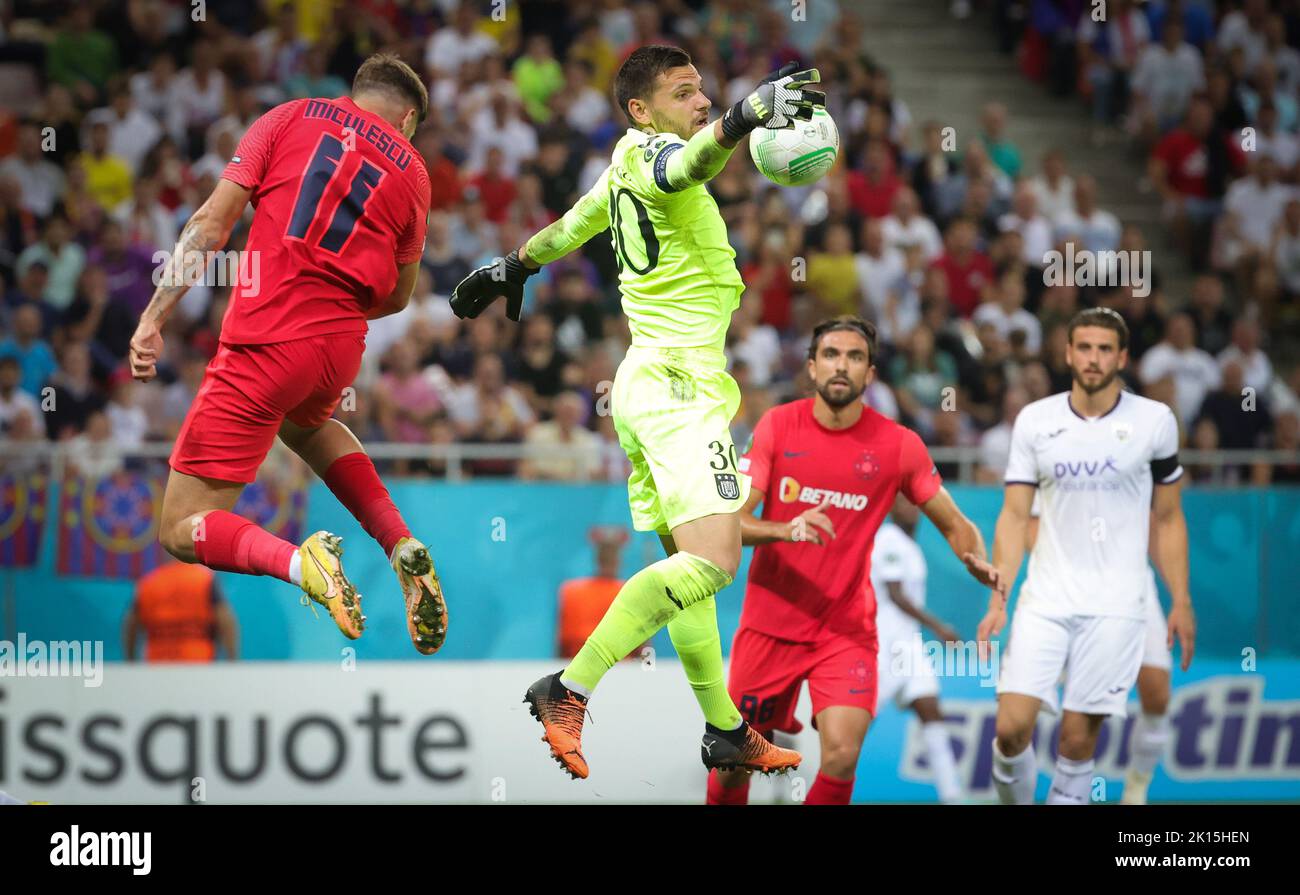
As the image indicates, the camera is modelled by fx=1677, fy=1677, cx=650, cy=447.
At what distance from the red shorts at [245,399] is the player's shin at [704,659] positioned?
173 cm

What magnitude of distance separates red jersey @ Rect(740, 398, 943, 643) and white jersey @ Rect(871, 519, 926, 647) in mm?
3450

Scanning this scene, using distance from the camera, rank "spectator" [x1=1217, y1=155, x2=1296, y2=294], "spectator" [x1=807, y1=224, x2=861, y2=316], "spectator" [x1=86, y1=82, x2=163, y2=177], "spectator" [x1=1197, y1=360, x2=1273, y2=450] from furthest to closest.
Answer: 1. "spectator" [x1=1217, y1=155, x2=1296, y2=294]
2. "spectator" [x1=86, y1=82, x2=163, y2=177]
3. "spectator" [x1=807, y1=224, x2=861, y2=316]
4. "spectator" [x1=1197, y1=360, x2=1273, y2=450]

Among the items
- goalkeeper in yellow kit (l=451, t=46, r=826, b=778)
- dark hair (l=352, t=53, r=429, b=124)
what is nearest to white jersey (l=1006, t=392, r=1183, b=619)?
goalkeeper in yellow kit (l=451, t=46, r=826, b=778)

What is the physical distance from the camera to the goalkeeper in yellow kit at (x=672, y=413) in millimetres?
6477

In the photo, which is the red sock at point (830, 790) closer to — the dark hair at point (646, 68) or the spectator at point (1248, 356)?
→ the dark hair at point (646, 68)

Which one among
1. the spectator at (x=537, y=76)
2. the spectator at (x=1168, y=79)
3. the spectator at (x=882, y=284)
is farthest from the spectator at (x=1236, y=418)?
the spectator at (x=537, y=76)

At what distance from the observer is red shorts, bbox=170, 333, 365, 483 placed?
6473 mm

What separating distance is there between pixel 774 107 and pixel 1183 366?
9.19m

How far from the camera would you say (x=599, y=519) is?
11.6 m

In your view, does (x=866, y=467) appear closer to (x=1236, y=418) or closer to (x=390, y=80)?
(x=390, y=80)

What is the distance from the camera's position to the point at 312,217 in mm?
6473

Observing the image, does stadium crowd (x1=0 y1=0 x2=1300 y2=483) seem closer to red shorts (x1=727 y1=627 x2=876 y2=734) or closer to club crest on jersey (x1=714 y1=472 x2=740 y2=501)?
red shorts (x1=727 y1=627 x2=876 y2=734)
